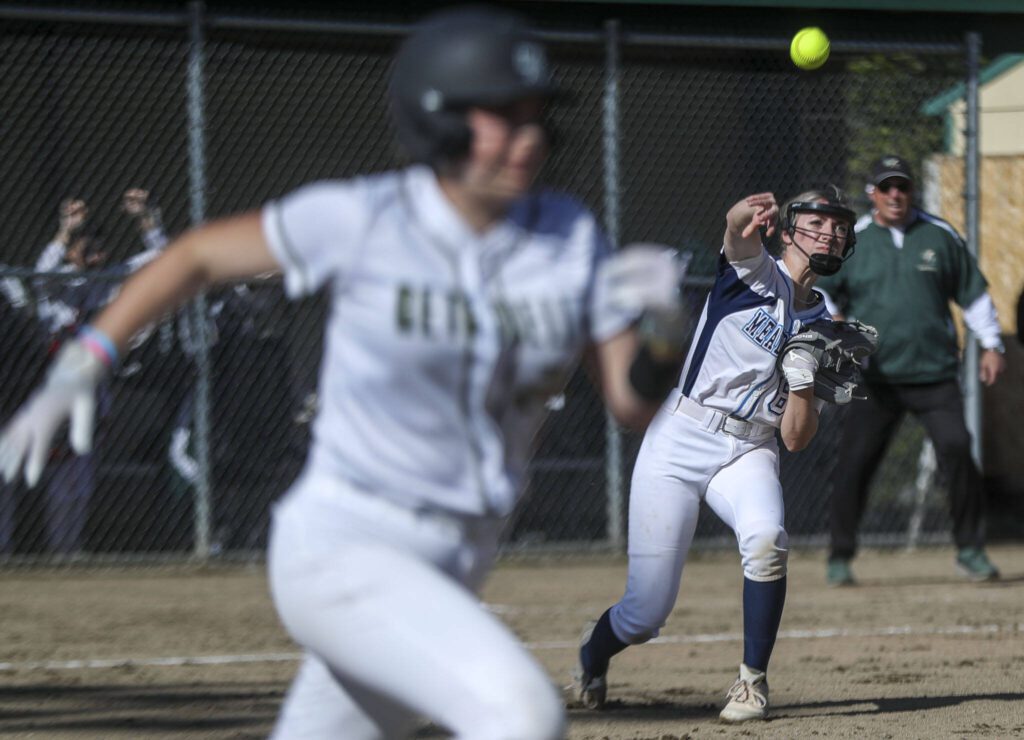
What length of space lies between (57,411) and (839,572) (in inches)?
277

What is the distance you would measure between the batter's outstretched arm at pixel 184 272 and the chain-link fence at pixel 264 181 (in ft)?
21.1

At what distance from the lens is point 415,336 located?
9.27 ft

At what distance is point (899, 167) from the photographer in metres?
8.84

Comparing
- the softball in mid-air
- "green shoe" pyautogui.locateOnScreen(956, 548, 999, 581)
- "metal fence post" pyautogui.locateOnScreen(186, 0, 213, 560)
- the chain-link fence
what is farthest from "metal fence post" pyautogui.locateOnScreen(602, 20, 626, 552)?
"metal fence post" pyautogui.locateOnScreen(186, 0, 213, 560)

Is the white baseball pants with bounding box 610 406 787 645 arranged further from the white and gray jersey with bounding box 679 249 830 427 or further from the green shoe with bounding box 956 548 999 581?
the green shoe with bounding box 956 548 999 581

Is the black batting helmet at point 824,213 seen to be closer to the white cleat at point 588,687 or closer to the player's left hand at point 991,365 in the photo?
the white cleat at point 588,687

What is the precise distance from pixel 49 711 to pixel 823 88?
7.12 meters

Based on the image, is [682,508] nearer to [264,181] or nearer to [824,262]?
[824,262]

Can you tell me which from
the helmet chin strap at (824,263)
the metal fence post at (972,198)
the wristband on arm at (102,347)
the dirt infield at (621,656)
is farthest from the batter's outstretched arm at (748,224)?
the metal fence post at (972,198)

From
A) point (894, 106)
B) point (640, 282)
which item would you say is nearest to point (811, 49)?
point (894, 106)

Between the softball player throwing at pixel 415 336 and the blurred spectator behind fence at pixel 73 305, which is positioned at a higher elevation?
the softball player throwing at pixel 415 336

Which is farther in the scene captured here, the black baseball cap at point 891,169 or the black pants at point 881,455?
the black pants at point 881,455

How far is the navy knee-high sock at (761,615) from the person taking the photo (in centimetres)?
547

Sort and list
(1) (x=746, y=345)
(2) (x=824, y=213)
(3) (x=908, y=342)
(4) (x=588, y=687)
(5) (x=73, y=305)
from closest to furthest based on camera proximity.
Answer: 1. (1) (x=746, y=345)
2. (2) (x=824, y=213)
3. (4) (x=588, y=687)
4. (3) (x=908, y=342)
5. (5) (x=73, y=305)
